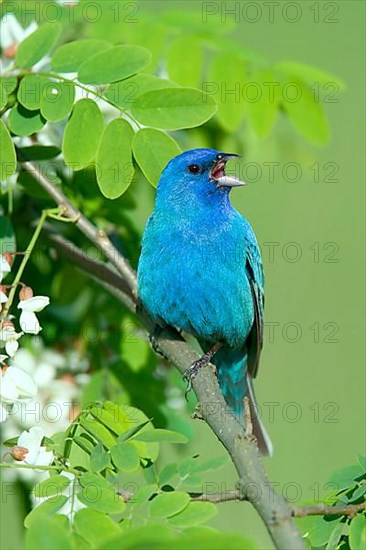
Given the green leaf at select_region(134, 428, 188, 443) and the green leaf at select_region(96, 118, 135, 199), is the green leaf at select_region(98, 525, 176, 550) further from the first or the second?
the green leaf at select_region(96, 118, 135, 199)

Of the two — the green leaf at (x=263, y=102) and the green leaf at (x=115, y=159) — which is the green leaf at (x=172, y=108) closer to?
the green leaf at (x=115, y=159)

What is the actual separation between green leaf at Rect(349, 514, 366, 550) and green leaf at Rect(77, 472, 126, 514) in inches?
18.5

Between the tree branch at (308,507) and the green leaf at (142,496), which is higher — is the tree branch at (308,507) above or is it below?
above

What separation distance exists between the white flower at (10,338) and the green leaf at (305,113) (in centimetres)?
172

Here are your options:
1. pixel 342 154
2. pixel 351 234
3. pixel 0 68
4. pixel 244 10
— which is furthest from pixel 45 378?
pixel 244 10

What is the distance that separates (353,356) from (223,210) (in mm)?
4299

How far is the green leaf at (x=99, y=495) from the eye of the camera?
2.10 metres

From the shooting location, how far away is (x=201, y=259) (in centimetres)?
344

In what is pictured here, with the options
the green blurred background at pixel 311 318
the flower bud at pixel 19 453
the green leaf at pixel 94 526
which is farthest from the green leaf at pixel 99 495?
the green blurred background at pixel 311 318

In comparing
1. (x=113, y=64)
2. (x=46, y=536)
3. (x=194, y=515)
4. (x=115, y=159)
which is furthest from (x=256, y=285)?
(x=46, y=536)

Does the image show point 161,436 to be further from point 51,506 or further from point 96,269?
point 96,269

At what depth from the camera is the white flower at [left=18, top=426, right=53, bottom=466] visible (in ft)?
7.42

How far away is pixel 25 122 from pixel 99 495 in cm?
121

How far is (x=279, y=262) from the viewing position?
7902 millimetres
